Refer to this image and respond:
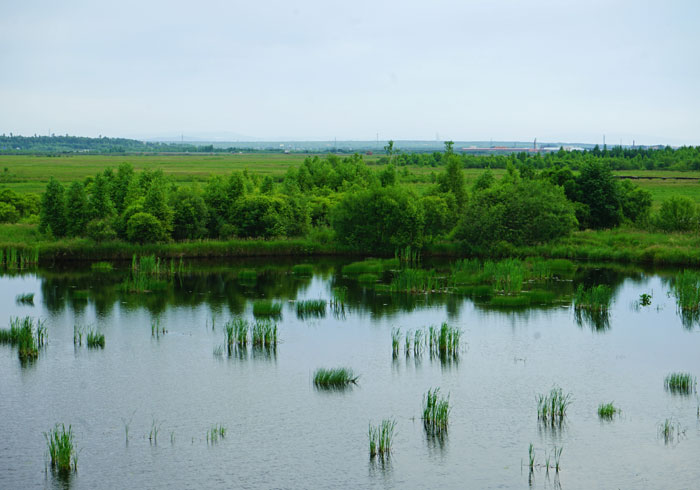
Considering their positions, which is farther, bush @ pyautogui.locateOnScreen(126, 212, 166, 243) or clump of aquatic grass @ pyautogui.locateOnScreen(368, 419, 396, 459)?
bush @ pyautogui.locateOnScreen(126, 212, 166, 243)

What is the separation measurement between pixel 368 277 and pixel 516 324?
11710 mm

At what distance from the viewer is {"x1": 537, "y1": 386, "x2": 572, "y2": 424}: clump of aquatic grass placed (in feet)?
68.9

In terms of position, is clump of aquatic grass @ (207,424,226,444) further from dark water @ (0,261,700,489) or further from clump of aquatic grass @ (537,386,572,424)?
clump of aquatic grass @ (537,386,572,424)

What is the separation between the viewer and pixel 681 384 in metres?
23.9

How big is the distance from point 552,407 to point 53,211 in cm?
3885

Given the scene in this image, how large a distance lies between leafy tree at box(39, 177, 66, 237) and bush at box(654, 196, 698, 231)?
3850 cm

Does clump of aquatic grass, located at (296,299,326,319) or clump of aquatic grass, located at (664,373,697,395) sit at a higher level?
clump of aquatic grass, located at (296,299,326,319)

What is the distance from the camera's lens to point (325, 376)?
24406mm

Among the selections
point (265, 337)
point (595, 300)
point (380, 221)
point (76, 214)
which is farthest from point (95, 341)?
point (380, 221)

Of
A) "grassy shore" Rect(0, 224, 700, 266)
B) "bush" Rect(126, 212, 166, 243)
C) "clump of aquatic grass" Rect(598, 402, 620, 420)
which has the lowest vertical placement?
"clump of aquatic grass" Rect(598, 402, 620, 420)

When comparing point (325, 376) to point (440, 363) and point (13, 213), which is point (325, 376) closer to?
point (440, 363)

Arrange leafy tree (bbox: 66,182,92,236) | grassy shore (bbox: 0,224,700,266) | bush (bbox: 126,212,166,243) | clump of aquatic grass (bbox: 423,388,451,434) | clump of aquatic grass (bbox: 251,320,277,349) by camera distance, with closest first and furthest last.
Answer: clump of aquatic grass (bbox: 423,388,451,434), clump of aquatic grass (bbox: 251,320,277,349), grassy shore (bbox: 0,224,700,266), bush (bbox: 126,212,166,243), leafy tree (bbox: 66,182,92,236)

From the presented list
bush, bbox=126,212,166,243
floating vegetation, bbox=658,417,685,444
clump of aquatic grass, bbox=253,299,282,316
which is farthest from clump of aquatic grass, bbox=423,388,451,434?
bush, bbox=126,212,166,243

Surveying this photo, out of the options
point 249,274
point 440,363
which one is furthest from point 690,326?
point 249,274
